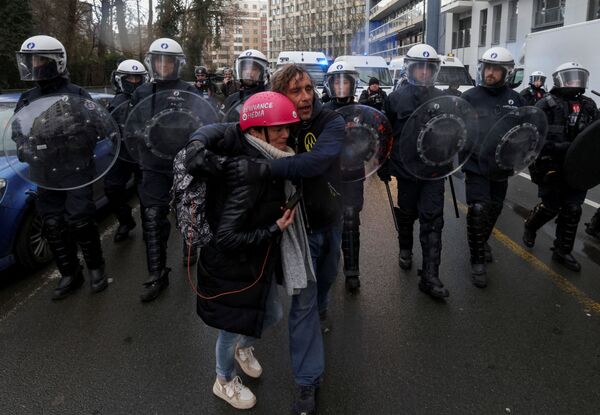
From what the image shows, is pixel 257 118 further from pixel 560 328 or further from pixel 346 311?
pixel 560 328

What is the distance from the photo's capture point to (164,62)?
4211 mm

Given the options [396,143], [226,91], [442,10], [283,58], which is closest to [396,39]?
[442,10]

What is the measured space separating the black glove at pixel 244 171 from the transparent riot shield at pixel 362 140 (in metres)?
1.55

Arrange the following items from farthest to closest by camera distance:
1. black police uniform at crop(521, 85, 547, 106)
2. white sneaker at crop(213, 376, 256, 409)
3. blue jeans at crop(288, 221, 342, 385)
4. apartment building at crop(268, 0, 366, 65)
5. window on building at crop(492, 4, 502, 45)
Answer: apartment building at crop(268, 0, 366, 65) < window on building at crop(492, 4, 502, 45) < black police uniform at crop(521, 85, 547, 106) < white sneaker at crop(213, 376, 256, 409) < blue jeans at crop(288, 221, 342, 385)

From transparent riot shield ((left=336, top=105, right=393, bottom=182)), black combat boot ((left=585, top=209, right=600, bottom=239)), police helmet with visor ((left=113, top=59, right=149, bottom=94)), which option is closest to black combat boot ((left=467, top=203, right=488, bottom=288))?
transparent riot shield ((left=336, top=105, right=393, bottom=182))

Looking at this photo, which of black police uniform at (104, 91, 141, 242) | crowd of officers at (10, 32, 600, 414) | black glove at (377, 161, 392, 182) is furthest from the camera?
black police uniform at (104, 91, 141, 242)

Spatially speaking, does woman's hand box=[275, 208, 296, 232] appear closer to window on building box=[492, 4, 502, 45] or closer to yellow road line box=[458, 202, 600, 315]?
yellow road line box=[458, 202, 600, 315]

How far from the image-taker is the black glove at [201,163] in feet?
7.08

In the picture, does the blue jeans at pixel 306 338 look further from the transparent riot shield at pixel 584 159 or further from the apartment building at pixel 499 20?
the apartment building at pixel 499 20

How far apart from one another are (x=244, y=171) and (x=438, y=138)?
7.20ft

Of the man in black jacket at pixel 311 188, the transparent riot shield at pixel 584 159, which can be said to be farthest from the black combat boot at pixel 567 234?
the man in black jacket at pixel 311 188

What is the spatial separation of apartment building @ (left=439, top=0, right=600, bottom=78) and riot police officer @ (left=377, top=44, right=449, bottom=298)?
1977 centimetres

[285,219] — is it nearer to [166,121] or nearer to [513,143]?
[166,121]

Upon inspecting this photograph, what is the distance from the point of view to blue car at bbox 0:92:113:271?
4125 mm
